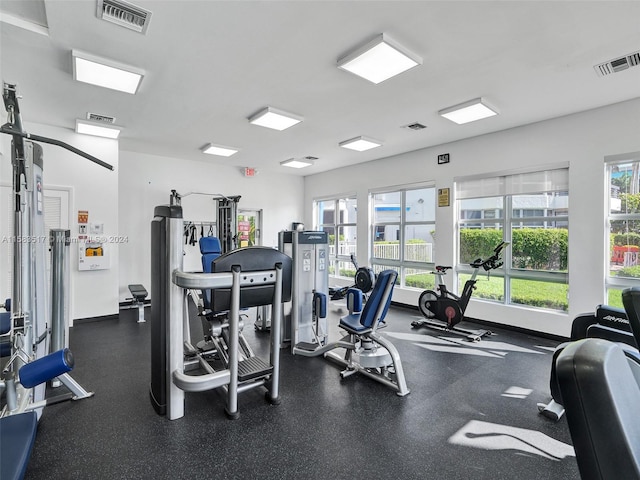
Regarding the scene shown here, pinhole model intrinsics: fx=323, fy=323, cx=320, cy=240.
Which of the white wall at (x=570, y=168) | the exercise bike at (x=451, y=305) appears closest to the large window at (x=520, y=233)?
the white wall at (x=570, y=168)

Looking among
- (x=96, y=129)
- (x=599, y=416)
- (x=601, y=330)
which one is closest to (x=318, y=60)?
(x=599, y=416)

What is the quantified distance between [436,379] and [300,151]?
4.37 metres

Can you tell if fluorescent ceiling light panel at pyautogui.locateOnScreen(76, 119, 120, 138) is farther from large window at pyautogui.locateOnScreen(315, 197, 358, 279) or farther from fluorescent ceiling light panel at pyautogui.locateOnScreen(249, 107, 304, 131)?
large window at pyautogui.locateOnScreen(315, 197, 358, 279)

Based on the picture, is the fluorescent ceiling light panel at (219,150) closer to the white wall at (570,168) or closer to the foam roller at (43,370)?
the white wall at (570,168)

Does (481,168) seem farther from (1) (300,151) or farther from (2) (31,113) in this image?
(2) (31,113)

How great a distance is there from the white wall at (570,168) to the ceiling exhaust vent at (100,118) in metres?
4.81

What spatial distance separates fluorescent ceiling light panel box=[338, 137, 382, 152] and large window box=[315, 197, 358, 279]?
1.89m

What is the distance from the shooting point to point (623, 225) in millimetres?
3764

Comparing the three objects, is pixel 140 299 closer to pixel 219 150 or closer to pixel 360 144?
pixel 219 150

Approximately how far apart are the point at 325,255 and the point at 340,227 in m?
3.94

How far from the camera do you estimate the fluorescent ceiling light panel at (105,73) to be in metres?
2.76

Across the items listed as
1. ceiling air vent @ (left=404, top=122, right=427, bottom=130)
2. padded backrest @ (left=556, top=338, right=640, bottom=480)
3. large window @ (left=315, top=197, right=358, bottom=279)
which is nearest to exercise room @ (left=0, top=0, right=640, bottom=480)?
padded backrest @ (left=556, top=338, right=640, bottom=480)

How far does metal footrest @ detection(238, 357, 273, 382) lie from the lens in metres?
2.48

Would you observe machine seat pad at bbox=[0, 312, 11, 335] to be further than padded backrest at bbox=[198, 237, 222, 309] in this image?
No
